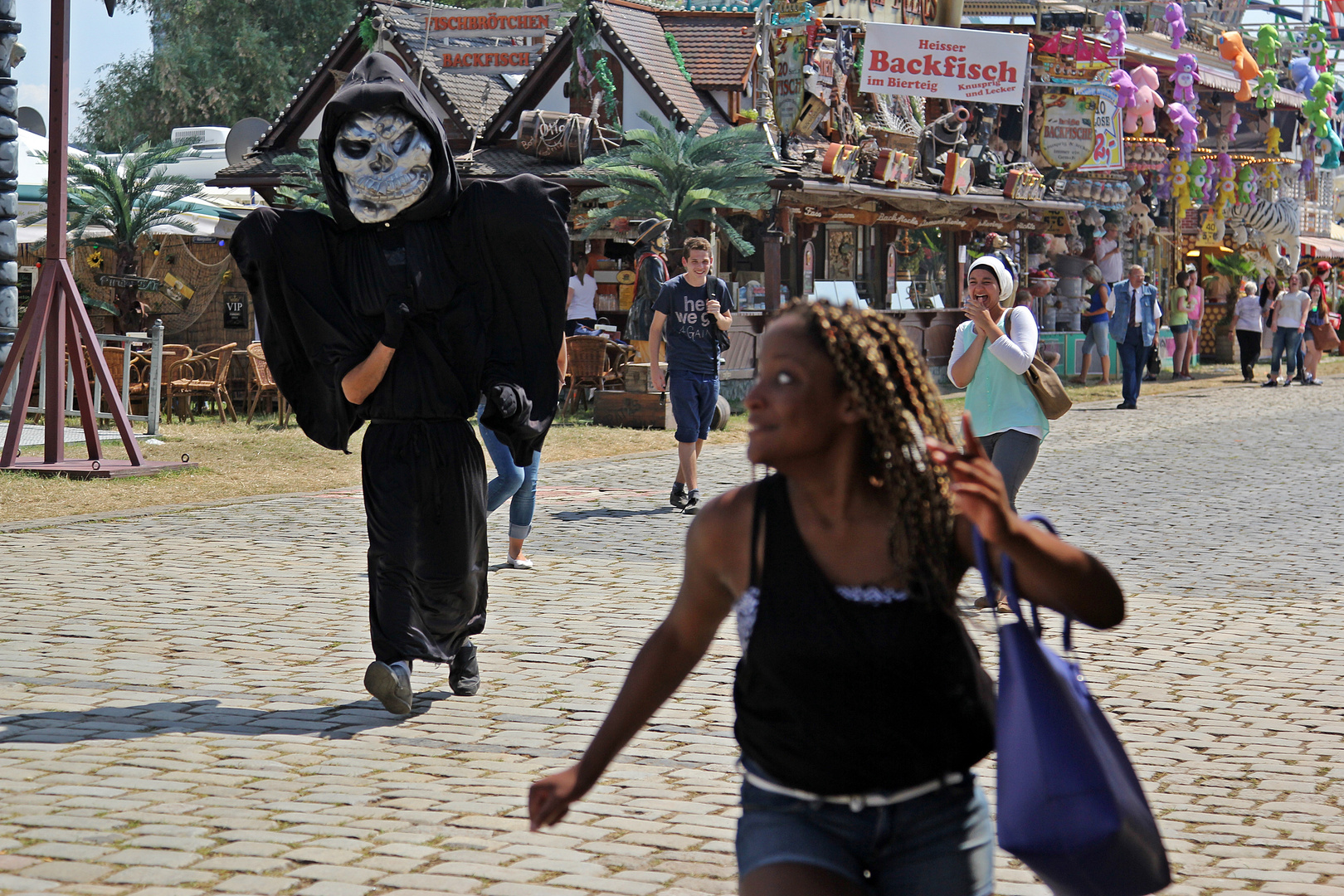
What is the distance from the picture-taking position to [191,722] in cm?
546

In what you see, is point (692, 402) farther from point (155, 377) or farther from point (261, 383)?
point (261, 383)

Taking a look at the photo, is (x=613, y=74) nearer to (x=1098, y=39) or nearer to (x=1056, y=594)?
Result: (x=1098, y=39)

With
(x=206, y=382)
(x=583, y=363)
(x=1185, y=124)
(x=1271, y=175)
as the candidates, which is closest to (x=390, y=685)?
(x=206, y=382)

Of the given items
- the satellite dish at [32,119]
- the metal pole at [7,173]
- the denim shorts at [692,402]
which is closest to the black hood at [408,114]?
the denim shorts at [692,402]

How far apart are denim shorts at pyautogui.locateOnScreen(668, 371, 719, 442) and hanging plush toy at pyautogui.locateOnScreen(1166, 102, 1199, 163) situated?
830 inches

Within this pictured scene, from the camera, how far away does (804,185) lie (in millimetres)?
20734

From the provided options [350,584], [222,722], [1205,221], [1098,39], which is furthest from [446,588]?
[1205,221]

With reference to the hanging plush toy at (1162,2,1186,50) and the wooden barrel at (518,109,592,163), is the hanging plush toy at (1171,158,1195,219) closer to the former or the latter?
the hanging plush toy at (1162,2,1186,50)

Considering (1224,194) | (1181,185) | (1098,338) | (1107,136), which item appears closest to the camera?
(1098,338)

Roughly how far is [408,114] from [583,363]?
1379cm

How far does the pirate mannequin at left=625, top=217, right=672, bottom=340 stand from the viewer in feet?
54.2

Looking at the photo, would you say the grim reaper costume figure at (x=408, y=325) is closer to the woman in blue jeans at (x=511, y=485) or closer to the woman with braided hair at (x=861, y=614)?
the woman in blue jeans at (x=511, y=485)

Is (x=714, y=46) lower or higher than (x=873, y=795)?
higher

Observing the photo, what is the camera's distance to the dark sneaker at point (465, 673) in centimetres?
585
